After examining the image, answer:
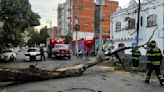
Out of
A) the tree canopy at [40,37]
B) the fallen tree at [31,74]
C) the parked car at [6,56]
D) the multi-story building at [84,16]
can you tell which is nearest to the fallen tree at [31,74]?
the fallen tree at [31,74]

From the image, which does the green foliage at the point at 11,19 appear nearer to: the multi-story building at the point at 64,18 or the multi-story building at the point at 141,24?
the multi-story building at the point at 141,24

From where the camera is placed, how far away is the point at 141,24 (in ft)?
106

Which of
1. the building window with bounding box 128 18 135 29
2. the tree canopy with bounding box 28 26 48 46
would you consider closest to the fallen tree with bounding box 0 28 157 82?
the building window with bounding box 128 18 135 29

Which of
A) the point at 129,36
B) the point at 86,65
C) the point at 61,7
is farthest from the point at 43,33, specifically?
the point at 86,65

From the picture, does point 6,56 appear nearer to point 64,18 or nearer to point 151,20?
point 151,20

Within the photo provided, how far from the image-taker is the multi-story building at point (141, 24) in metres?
28.8

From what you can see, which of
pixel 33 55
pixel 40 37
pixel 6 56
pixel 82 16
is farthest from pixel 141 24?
pixel 40 37

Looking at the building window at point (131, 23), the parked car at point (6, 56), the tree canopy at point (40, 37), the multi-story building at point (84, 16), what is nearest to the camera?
the parked car at point (6, 56)

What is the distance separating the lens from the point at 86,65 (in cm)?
1762

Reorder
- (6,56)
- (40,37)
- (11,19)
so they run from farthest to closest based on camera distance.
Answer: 1. (40,37)
2. (6,56)
3. (11,19)

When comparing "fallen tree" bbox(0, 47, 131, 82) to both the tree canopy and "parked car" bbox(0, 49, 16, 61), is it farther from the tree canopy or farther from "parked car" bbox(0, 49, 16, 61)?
the tree canopy

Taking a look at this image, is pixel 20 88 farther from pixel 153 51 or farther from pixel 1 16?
pixel 1 16

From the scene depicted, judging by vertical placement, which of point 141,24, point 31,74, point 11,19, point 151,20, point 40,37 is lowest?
point 31,74

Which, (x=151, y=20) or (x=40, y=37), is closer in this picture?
(x=151, y=20)
